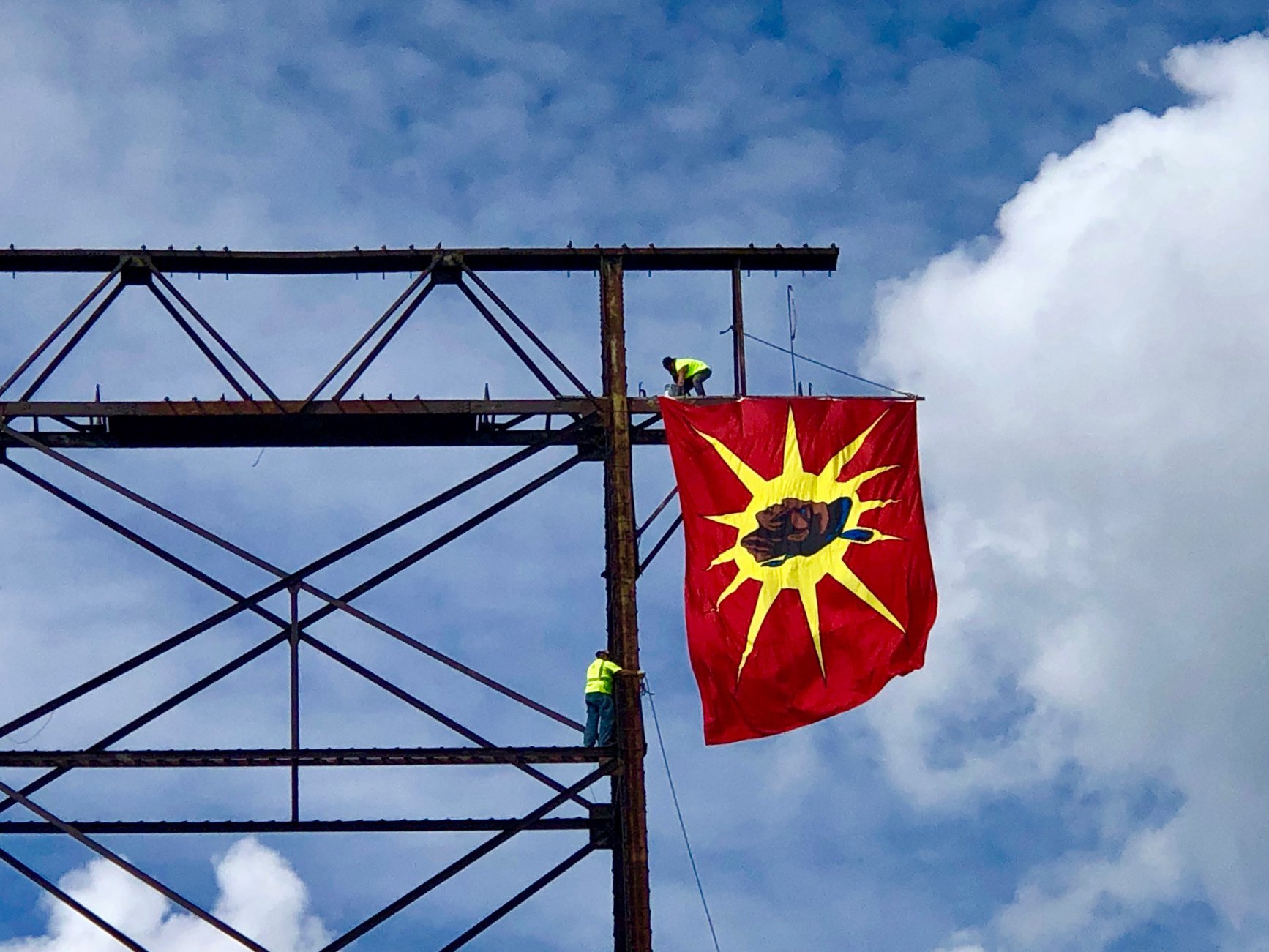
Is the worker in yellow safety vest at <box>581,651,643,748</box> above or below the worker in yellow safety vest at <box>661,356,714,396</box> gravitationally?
below

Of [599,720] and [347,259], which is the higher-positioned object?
[347,259]

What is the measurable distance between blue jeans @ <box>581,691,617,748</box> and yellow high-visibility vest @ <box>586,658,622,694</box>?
1.7 inches

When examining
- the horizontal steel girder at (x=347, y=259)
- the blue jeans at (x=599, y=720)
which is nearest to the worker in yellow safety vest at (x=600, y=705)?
the blue jeans at (x=599, y=720)

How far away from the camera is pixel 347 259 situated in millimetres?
27641

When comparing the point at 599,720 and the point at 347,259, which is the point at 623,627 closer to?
the point at 599,720

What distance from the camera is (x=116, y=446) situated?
90.4 feet

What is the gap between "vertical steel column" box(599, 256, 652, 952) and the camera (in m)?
25.3

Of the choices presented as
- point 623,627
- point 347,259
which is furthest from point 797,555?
point 347,259

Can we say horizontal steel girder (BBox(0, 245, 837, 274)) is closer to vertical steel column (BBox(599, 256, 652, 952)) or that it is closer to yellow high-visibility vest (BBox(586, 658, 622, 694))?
vertical steel column (BBox(599, 256, 652, 952))

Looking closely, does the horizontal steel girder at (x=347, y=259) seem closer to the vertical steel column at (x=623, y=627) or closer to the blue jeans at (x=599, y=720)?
the vertical steel column at (x=623, y=627)

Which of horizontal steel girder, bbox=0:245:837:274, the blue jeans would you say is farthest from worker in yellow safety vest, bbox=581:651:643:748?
horizontal steel girder, bbox=0:245:837:274

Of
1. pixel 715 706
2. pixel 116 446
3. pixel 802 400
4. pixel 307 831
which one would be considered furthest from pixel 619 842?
pixel 116 446

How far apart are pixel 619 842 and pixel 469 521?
4029 mm

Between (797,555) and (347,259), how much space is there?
624 cm
